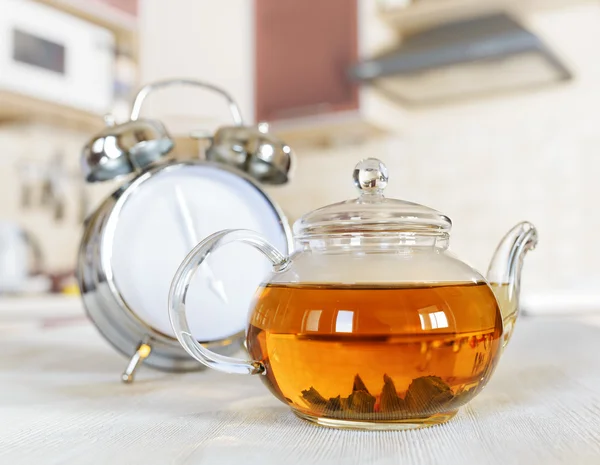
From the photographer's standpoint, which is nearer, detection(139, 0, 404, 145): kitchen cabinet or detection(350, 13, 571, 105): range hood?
detection(350, 13, 571, 105): range hood

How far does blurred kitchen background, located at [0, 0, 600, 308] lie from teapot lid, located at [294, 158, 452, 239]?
73.4 inches

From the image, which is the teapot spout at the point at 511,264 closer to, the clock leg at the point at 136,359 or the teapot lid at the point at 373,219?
the teapot lid at the point at 373,219

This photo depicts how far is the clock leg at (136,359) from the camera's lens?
0.59m

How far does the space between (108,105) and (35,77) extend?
34 centimetres

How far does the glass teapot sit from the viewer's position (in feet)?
1.30

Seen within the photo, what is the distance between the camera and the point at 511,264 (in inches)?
21.1

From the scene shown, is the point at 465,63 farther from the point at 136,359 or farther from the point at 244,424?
the point at 244,424

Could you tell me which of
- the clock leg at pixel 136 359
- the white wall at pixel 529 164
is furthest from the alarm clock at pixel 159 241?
the white wall at pixel 529 164

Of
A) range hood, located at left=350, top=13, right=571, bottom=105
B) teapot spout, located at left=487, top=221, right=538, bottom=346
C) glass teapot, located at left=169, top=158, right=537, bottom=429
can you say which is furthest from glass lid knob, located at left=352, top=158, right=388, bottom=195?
range hood, located at left=350, top=13, right=571, bottom=105

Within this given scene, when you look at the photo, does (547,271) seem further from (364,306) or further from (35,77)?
(364,306)

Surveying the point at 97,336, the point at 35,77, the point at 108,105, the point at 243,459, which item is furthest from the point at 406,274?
the point at 108,105

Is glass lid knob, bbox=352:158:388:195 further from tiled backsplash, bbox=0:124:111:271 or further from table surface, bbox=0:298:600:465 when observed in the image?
tiled backsplash, bbox=0:124:111:271

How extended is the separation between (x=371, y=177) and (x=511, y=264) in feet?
0.51

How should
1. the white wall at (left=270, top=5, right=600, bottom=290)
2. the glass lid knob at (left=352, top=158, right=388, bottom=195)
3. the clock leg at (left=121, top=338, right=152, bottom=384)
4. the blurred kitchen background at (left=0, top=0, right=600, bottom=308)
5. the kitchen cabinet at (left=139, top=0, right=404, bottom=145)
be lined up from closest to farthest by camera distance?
the glass lid knob at (left=352, top=158, right=388, bottom=195), the clock leg at (left=121, top=338, right=152, bottom=384), the blurred kitchen background at (left=0, top=0, right=600, bottom=308), the white wall at (left=270, top=5, right=600, bottom=290), the kitchen cabinet at (left=139, top=0, right=404, bottom=145)
